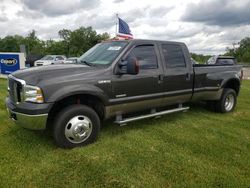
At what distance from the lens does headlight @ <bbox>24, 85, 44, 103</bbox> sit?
3.78 metres

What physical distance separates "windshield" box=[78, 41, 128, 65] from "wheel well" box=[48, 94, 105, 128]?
0.71 metres

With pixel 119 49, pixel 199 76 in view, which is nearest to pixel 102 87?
pixel 119 49

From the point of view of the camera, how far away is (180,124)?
18.6 feet

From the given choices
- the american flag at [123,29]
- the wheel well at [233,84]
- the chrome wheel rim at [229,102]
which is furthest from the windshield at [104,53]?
the american flag at [123,29]

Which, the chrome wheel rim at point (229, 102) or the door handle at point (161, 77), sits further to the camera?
the chrome wheel rim at point (229, 102)

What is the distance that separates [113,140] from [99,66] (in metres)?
1.33

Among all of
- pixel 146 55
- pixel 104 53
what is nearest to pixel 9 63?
pixel 104 53

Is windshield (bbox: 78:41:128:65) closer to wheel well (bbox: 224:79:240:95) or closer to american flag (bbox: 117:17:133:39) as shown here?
wheel well (bbox: 224:79:240:95)

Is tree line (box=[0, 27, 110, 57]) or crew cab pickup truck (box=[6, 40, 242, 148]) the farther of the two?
tree line (box=[0, 27, 110, 57])

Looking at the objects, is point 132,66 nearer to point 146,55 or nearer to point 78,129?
point 146,55

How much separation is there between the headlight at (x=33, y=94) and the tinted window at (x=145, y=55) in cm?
187

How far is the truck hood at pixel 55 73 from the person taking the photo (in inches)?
153

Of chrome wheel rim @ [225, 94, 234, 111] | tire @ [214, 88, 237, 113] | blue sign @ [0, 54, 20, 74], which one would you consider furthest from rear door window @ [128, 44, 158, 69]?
blue sign @ [0, 54, 20, 74]

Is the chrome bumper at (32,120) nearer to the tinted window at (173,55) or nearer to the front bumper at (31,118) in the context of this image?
the front bumper at (31,118)
